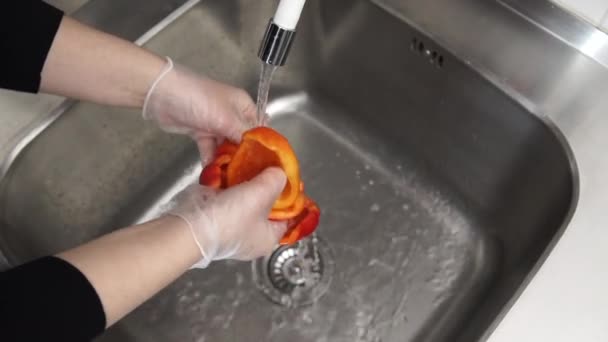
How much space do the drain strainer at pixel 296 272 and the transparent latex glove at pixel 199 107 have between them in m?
0.21

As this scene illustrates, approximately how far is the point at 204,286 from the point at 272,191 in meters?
0.28

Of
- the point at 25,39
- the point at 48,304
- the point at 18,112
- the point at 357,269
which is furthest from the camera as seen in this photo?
the point at 357,269

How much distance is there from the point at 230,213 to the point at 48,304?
187mm

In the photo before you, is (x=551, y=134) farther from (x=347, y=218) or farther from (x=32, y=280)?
(x=32, y=280)

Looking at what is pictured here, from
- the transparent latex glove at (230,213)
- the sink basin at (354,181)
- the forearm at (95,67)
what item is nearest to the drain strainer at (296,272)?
the sink basin at (354,181)

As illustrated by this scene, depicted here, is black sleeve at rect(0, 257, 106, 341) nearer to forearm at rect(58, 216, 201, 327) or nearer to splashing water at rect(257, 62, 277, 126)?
forearm at rect(58, 216, 201, 327)

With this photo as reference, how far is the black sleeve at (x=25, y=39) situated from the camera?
52 cm

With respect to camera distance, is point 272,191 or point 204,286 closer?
point 272,191

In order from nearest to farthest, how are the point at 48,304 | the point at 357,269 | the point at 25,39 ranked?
the point at 48,304, the point at 25,39, the point at 357,269

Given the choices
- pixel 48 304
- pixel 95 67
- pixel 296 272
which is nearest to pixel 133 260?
pixel 48 304

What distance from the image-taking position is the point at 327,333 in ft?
2.58

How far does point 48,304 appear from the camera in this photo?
430 mm

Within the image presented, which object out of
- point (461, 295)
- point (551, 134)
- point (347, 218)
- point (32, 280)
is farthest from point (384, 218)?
point (32, 280)

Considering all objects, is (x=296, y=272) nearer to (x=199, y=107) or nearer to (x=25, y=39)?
(x=199, y=107)
